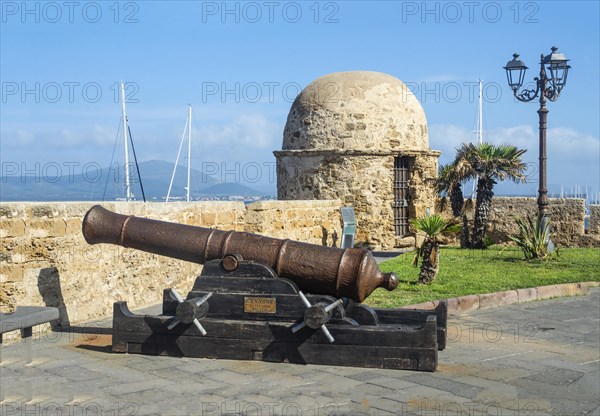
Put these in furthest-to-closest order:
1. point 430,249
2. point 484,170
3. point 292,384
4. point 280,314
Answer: point 484,170
point 430,249
point 280,314
point 292,384

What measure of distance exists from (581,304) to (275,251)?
551 centimetres

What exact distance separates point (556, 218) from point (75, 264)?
14.5 m

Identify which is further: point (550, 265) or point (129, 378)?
point (550, 265)

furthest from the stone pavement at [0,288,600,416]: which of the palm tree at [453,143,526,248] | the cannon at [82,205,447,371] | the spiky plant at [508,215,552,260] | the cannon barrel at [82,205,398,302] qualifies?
the palm tree at [453,143,526,248]

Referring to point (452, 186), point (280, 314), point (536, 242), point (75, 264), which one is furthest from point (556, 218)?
point (280, 314)

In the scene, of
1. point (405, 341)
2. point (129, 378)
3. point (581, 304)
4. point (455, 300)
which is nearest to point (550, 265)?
point (581, 304)

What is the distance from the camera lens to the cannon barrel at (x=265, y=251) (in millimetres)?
6688

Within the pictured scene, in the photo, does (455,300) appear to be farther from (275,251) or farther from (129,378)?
(129,378)

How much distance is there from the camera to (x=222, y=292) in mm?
6809

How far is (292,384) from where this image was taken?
593 cm

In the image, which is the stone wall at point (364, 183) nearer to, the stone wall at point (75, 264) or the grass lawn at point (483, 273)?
the grass lawn at point (483, 273)

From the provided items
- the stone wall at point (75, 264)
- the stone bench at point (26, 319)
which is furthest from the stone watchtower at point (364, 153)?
the stone bench at point (26, 319)

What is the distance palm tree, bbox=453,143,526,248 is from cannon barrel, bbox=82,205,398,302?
13180 mm

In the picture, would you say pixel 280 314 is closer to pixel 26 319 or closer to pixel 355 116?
pixel 26 319
